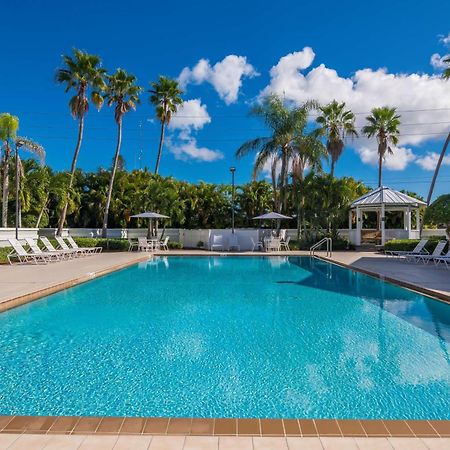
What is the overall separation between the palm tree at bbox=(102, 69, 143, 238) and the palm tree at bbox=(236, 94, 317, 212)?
793 centimetres

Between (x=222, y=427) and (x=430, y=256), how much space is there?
1471 centimetres

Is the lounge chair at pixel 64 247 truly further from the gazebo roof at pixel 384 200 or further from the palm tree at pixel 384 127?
the palm tree at pixel 384 127

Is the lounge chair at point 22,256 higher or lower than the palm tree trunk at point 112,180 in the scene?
lower

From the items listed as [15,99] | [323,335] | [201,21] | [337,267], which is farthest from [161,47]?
[323,335]

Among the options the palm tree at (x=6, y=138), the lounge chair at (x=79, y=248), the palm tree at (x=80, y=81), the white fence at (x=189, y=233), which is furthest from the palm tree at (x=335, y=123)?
the palm tree at (x=6, y=138)

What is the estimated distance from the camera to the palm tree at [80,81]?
22.5 m

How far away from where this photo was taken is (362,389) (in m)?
4.18

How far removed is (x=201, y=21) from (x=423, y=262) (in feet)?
45.0

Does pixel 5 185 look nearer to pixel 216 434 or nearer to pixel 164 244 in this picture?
pixel 164 244

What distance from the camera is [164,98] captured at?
2880 cm

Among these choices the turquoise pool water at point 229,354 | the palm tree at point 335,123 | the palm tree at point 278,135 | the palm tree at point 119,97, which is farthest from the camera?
the palm tree at point 335,123

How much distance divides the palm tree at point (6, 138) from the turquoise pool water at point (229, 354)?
1322 cm

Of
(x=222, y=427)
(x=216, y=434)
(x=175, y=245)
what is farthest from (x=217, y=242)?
(x=216, y=434)

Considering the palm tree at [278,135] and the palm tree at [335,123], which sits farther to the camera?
the palm tree at [335,123]
